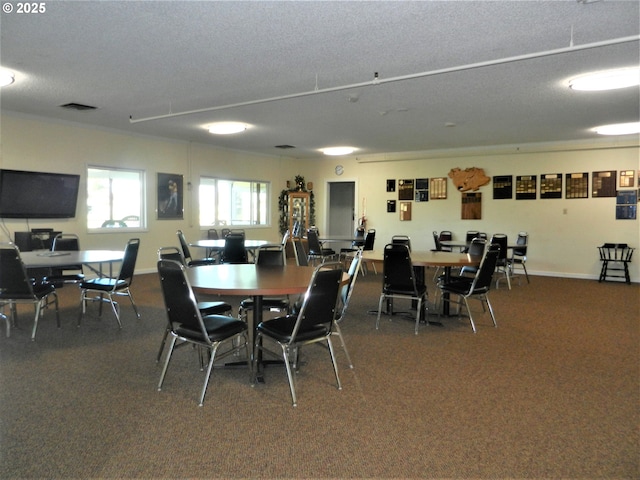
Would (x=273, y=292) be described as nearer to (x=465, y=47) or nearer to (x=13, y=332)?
(x=465, y=47)

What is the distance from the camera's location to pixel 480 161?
977cm

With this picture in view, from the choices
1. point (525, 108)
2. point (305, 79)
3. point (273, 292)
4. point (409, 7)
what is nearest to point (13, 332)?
point (273, 292)

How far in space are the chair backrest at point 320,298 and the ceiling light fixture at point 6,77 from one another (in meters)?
4.26

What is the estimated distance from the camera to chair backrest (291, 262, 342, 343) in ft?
9.24

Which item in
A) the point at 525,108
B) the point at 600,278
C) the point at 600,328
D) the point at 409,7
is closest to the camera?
the point at 409,7

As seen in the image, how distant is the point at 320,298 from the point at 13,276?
3179 mm

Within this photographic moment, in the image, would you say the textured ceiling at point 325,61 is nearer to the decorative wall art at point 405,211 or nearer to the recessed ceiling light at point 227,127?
the recessed ceiling light at point 227,127

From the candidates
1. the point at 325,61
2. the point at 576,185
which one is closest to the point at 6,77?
the point at 325,61

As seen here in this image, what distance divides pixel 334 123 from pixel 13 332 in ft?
17.1

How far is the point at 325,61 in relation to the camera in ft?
14.3

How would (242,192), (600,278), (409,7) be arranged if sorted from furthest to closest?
1. (242,192)
2. (600,278)
3. (409,7)

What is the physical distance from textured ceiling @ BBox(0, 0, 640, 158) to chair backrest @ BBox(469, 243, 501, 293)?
1841 mm

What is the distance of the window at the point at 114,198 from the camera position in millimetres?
7996

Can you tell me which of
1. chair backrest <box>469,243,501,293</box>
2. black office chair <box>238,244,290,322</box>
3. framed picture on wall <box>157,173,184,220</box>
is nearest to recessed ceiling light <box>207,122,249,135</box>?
framed picture on wall <box>157,173,184,220</box>
